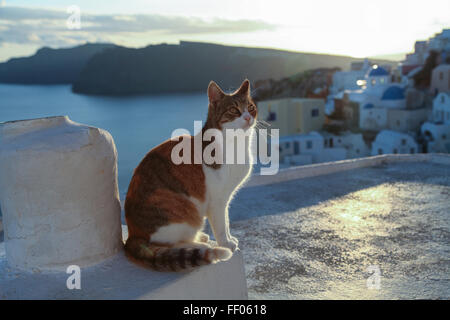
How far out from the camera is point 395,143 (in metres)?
29.0

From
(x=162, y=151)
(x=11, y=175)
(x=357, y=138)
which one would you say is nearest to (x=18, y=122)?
(x=11, y=175)

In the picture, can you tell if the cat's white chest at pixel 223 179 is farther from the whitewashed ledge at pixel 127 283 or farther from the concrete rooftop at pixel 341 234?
the concrete rooftop at pixel 341 234

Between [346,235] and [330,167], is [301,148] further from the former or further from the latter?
[346,235]

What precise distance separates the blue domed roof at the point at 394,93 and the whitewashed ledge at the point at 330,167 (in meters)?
29.2

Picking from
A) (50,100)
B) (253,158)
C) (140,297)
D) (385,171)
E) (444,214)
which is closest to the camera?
(140,297)

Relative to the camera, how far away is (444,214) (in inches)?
179

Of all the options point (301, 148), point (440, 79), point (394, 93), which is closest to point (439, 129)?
point (394, 93)

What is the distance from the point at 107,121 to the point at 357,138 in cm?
3455

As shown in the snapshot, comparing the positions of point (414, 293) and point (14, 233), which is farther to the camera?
point (414, 293)

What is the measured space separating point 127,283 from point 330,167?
501 centimetres

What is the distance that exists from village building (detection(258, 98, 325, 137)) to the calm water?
1133cm

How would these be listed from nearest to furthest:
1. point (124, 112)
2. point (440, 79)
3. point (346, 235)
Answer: point (346, 235) < point (440, 79) < point (124, 112)

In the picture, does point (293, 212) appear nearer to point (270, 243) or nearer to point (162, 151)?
point (270, 243)

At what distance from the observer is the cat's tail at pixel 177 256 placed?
2.19 m
